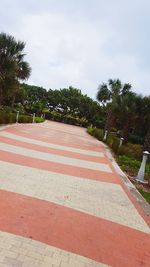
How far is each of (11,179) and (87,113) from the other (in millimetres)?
52524

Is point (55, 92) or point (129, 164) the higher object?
point (55, 92)

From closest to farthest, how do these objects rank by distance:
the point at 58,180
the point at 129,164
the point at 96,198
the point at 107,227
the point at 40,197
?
1. the point at 107,227
2. the point at 40,197
3. the point at 96,198
4. the point at 58,180
5. the point at 129,164

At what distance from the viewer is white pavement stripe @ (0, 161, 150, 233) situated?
21.5 ft

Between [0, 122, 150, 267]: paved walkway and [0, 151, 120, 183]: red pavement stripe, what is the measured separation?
0.08 meters

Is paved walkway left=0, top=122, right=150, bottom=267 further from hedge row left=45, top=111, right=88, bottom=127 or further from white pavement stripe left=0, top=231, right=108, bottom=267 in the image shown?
hedge row left=45, top=111, right=88, bottom=127

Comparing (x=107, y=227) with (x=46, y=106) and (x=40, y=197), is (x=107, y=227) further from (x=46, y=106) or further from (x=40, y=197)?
(x=46, y=106)

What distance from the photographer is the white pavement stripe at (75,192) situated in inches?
259

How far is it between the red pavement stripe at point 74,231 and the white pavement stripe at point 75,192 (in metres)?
0.37

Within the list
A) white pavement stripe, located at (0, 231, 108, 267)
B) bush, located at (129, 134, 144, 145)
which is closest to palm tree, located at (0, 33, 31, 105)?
white pavement stripe, located at (0, 231, 108, 267)

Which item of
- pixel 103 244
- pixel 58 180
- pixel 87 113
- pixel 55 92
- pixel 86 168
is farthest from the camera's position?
pixel 55 92

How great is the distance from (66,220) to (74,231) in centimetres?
44

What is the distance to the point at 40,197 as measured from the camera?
21.9ft

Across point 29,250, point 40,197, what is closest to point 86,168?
point 40,197

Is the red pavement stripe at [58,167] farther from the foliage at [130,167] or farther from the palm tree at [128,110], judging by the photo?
the palm tree at [128,110]
